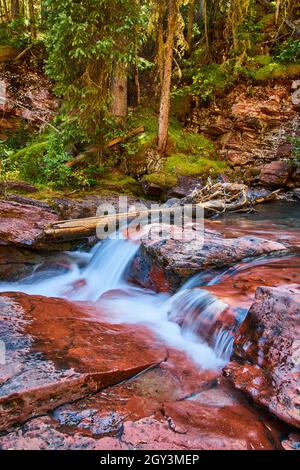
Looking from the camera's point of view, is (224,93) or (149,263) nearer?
(149,263)

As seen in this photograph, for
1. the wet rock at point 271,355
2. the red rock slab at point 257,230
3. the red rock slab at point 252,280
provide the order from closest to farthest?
the wet rock at point 271,355, the red rock slab at point 252,280, the red rock slab at point 257,230

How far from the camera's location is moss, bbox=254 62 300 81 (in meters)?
12.1

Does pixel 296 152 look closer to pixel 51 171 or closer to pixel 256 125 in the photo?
pixel 256 125

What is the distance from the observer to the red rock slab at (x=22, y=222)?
6.41m

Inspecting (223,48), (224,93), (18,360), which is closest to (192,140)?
(224,93)

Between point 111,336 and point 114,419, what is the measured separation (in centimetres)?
123

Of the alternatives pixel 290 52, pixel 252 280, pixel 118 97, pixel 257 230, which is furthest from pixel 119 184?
pixel 290 52

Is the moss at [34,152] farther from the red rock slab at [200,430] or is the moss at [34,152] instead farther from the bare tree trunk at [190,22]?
the red rock slab at [200,430]

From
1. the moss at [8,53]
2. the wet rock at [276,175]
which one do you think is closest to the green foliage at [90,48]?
the wet rock at [276,175]

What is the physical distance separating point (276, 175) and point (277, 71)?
13.9 ft

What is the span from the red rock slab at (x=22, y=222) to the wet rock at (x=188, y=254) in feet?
7.86

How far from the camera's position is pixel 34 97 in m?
14.4

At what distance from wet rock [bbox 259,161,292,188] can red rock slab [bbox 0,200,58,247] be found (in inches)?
278

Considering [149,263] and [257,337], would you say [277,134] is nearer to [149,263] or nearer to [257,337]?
[149,263]
